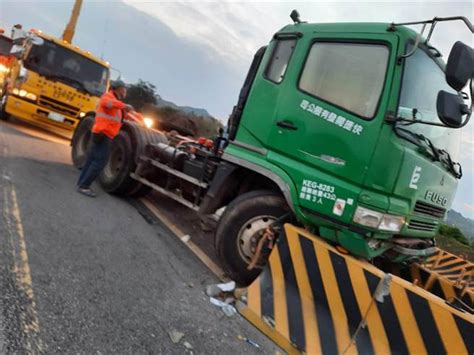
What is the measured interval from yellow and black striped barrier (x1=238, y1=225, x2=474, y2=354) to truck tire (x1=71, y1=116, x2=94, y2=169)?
4.86 meters

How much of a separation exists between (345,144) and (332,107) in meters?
0.39

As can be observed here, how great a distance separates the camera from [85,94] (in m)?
9.82

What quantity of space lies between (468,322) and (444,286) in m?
1.56

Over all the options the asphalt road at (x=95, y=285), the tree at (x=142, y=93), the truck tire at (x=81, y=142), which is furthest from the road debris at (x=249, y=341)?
the tree at (x=142, y=93)

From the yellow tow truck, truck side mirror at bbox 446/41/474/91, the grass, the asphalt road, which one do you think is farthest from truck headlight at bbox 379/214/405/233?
the yellow tow truck

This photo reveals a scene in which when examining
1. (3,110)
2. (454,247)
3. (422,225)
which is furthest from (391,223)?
(3,110)

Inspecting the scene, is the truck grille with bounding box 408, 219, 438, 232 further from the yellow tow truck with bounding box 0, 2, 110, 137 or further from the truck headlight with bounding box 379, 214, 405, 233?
the yellow tow truck with bounding box 0, 2, 110, 137

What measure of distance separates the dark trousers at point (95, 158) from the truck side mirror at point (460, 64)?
4454mm

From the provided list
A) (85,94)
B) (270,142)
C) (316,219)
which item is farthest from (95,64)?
(316,219)

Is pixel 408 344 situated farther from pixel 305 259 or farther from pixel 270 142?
pixel 270 142

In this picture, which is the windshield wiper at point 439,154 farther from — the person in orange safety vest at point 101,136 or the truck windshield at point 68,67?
the truck windshield at point 68,67

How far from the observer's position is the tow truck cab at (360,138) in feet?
10.3

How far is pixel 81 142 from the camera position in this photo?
23.2 ft

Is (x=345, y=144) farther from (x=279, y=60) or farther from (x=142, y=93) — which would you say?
(x=142, y=93)
